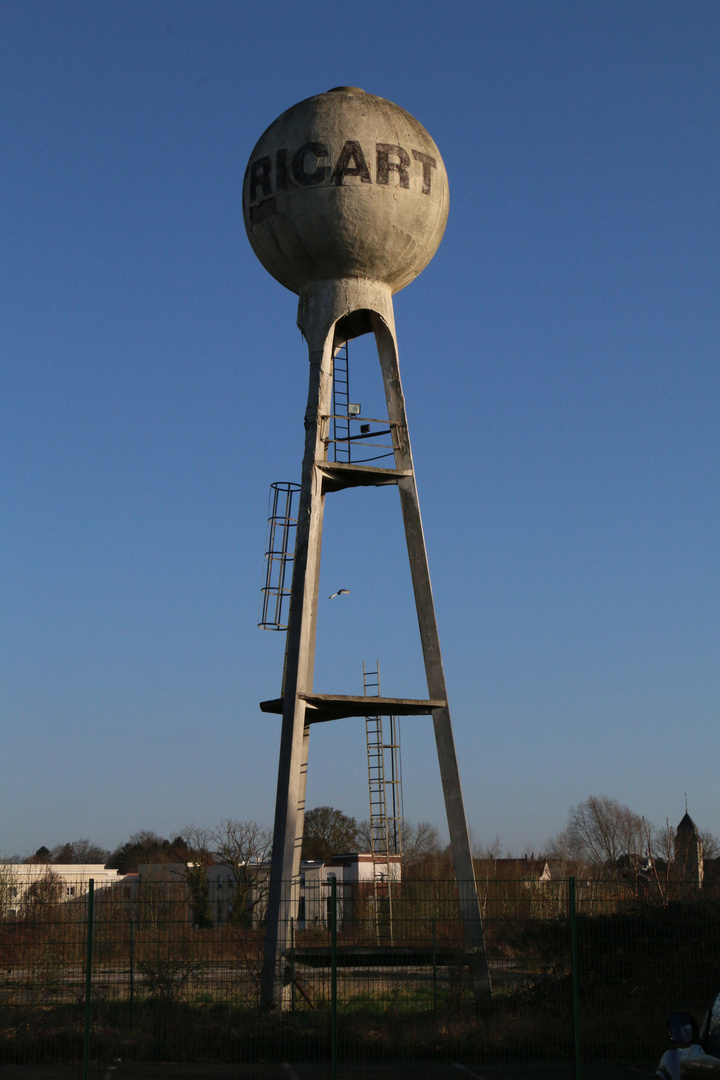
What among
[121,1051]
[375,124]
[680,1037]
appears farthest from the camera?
[375,124]

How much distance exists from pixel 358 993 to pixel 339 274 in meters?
11.4

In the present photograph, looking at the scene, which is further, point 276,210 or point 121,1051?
point 276,210

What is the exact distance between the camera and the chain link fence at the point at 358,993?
15.6m

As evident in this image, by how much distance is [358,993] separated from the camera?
17.5 metres

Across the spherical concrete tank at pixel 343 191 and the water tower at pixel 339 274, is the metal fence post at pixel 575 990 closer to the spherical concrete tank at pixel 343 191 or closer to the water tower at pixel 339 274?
the water tower at pixel 339 274

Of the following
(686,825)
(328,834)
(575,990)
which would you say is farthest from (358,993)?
(686,825)

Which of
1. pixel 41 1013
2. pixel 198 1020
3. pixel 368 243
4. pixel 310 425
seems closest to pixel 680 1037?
pixel 198 1020

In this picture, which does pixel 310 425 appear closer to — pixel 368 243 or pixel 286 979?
pixel 368 243

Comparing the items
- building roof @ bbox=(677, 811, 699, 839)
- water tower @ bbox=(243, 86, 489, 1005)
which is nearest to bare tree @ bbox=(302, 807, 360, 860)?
building roof @ bbox=(677, 811, 699, 839)

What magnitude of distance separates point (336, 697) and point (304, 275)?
23.8ft

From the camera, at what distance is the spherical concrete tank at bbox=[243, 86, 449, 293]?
19.8 meters

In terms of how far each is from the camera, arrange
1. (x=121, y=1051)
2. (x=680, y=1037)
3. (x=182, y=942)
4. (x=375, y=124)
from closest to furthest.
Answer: (x=680, y=1037), (x=121, y=1051), (x=182, y=942), (x=375, y=124)

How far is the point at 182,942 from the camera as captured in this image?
55.3 ft

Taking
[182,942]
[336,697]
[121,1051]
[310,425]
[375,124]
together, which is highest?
[375,124]
